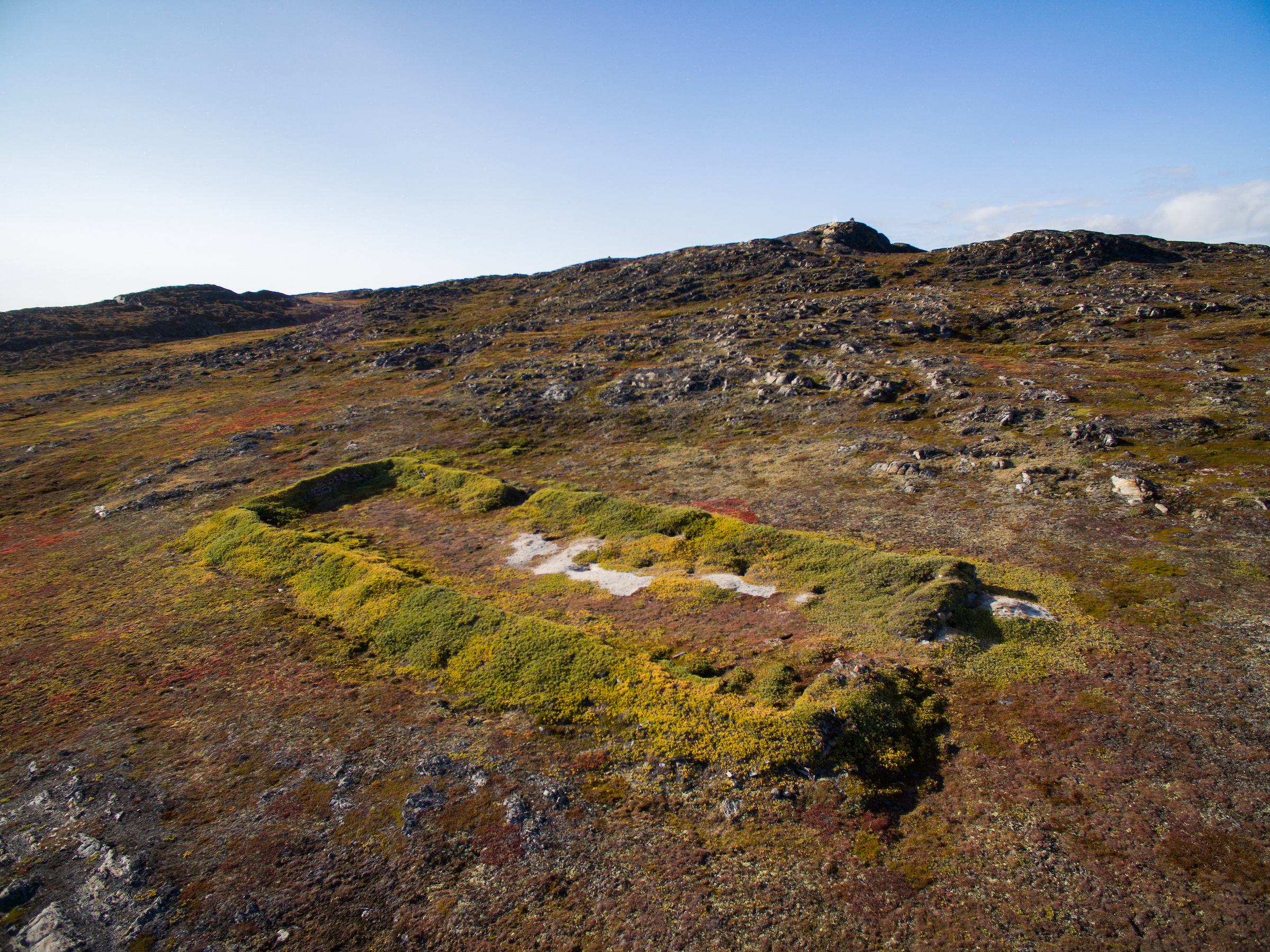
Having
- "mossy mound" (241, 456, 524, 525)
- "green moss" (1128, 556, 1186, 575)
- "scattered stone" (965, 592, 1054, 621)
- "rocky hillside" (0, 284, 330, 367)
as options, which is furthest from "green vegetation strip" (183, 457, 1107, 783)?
"rocky hillside" (0, 284, 330, 367)

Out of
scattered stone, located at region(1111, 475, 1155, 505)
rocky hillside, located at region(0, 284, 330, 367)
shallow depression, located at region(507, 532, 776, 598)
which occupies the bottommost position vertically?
shallow depression, located at region(507, 532, 776, 598)

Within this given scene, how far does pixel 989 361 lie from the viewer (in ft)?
193

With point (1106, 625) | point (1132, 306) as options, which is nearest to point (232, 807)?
point (1106, 625)

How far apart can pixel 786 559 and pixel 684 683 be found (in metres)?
10.3

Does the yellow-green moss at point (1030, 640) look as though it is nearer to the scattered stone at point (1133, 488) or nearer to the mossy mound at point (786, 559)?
the mossy mound at point (786, 559)

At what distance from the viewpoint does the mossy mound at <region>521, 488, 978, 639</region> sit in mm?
20906

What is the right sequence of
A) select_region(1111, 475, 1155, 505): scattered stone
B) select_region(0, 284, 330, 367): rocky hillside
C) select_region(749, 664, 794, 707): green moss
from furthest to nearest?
select_region(0, 284, 330, 367): rocky hillside, select_region(1111, 475, 1155, 505): scattered stone, select_region(749, 664, 794, 707): green moss

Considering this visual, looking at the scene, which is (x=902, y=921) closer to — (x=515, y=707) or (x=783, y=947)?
(x=783, y=947)

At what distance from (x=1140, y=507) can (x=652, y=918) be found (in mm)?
31143

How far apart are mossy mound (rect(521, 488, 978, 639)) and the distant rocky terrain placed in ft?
0.70

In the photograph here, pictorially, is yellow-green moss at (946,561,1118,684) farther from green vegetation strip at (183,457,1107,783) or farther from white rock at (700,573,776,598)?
white rock at (700,573,776,598)

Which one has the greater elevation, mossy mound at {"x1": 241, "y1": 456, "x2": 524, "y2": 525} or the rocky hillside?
the rocky hillside

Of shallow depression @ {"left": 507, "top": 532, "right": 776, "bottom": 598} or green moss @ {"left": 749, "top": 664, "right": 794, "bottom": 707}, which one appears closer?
green moss @ {"left": 749, "top": 664, "right": 794, "bottom": 707}

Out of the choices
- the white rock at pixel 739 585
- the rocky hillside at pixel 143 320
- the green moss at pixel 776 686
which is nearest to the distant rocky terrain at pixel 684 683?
the green moss at pixel 776 686
